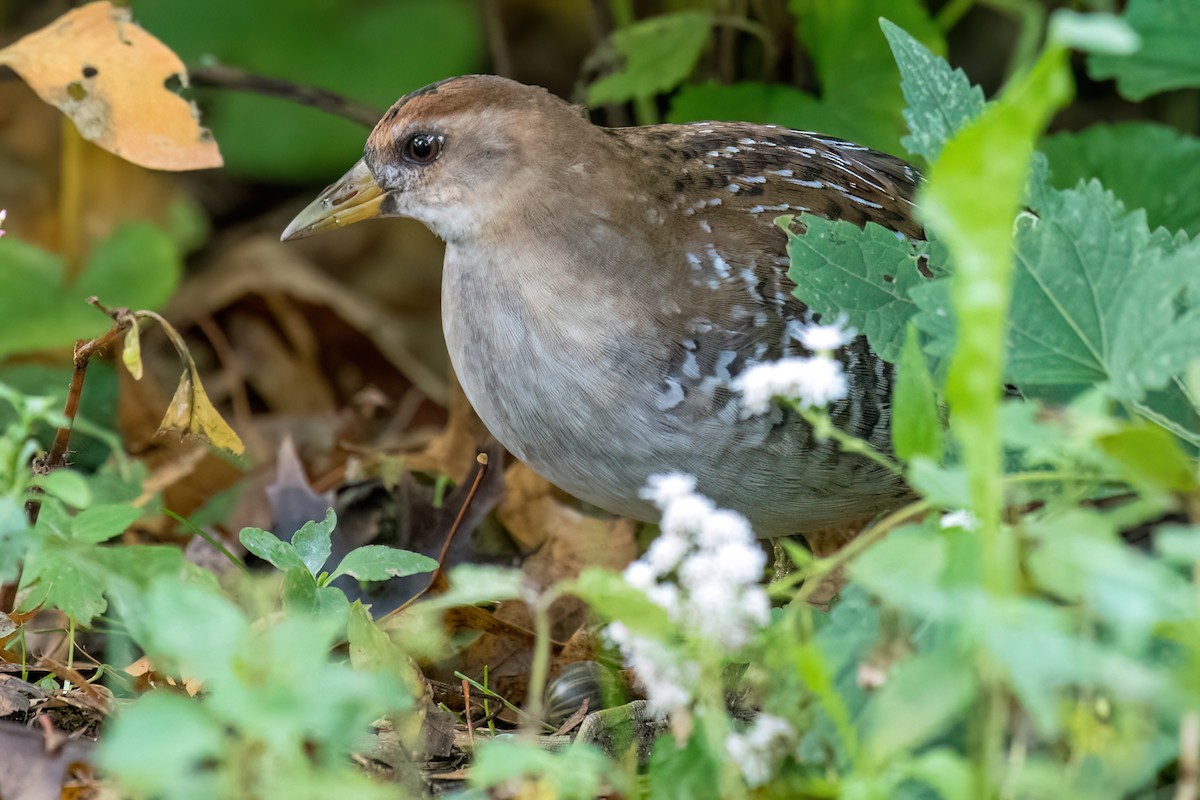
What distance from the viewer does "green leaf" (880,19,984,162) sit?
1973mm

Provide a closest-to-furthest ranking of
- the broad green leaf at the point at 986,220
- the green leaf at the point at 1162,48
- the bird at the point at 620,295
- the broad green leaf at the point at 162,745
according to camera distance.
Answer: the broad green leaf at the point at 162,745
the broad green leaf at the point at 986,220
the bird at the point at 620,295
the green leaf at the point at 1162,48

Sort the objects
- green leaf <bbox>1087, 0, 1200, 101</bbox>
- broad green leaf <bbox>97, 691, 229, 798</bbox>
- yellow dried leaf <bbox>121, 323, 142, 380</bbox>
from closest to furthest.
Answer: broad green leaf <bbox>97, 691, 229, 798</bbox> < yellow dried leaf <bbox>121, 323, 142, 380</bbox> < green leaf <bbox>1087, 0, 1200, 101</bbox>

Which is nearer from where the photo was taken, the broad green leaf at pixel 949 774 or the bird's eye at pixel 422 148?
the broad green leaf at pixel 949 774

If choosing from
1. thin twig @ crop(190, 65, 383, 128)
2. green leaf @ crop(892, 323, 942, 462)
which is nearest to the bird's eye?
thin twig @ crop(190, 65, 383, 128)

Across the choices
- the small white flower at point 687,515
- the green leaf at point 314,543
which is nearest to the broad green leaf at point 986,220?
the small white flower at point 687,515

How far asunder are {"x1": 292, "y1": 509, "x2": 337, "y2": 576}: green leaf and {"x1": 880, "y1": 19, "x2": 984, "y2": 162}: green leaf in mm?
952

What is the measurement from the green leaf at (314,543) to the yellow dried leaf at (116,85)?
82 cm

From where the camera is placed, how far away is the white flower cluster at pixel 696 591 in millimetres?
1398

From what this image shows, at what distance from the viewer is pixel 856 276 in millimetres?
1964

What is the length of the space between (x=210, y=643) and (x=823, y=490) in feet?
4.34

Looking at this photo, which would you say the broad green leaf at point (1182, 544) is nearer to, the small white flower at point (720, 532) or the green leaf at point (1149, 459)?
the green leaf at point (1149, 459)

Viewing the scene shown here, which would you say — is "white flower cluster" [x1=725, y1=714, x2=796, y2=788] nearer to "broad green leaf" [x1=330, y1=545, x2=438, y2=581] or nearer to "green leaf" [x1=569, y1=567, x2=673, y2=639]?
"green leaf" [x1=569, y1=567, x2=673, y2=639]

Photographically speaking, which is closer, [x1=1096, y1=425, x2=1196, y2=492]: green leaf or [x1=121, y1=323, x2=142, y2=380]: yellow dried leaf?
[x1=1096, y1=425, x2=1196, y2=492]: green leaf

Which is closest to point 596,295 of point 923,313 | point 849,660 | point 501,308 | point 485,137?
point 501,308
